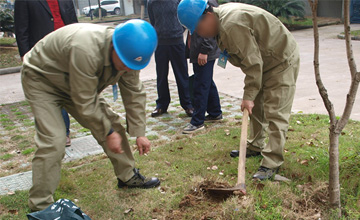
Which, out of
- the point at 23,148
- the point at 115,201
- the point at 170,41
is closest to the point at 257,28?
the point at 115,201

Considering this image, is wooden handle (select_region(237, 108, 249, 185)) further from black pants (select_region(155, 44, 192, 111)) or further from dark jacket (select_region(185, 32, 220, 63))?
black pants (select_region(155, 44, 192, 111))

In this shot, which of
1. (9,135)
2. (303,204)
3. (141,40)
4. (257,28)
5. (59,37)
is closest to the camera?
(141,40)

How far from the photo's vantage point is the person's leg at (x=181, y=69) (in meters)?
5.82

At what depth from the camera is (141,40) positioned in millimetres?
2529

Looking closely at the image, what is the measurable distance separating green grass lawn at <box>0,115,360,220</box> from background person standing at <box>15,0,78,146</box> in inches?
54.3

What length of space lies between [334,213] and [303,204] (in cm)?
25

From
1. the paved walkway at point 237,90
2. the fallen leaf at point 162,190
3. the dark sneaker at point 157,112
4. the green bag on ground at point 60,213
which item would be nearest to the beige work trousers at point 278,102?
the fallen leaf at point 162,190

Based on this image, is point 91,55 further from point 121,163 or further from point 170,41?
point 170,41

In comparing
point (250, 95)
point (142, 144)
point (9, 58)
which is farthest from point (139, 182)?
point (9, 58)

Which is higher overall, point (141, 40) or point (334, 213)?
point (141, 40)

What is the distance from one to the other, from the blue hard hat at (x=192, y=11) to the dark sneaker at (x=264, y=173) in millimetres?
1498

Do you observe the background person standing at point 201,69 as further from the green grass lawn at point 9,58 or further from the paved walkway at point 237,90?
the green grass lawn at point 9,58

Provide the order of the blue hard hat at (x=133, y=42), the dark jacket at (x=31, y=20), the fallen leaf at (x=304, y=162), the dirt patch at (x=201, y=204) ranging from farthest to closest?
the dark jacket at (x=31, y=20), the fallen leaf at (x=304, y=162), the dirt patch at (x=201, y=204), the blue hard hat at (x=133, y=42)

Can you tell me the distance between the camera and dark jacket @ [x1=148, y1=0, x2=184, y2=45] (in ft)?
18.6
